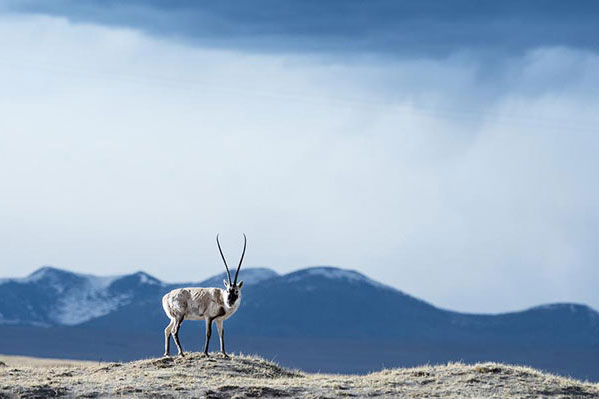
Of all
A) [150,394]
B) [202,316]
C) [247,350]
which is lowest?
[150,394]

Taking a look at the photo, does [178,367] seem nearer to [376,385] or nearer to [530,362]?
[376,385]

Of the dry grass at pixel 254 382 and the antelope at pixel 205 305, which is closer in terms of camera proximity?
the dry grass at pixel 254 382

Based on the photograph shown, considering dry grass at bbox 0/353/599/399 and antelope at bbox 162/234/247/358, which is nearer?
dry grass at bbox 0/353/599/399

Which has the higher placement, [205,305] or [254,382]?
[205,305]

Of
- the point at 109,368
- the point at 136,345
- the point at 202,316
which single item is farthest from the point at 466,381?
the point at 136,345

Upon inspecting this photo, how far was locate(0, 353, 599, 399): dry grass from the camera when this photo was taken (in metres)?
27.1

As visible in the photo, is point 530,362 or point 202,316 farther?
point 530,362

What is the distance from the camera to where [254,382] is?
2852 cm

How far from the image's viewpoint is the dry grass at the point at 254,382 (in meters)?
27.1

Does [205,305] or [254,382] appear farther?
[205,305]

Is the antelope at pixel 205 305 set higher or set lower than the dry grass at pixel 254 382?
higher

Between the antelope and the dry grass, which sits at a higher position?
the antelope

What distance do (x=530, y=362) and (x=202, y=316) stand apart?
134823 millimetres

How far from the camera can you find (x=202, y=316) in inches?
1224
